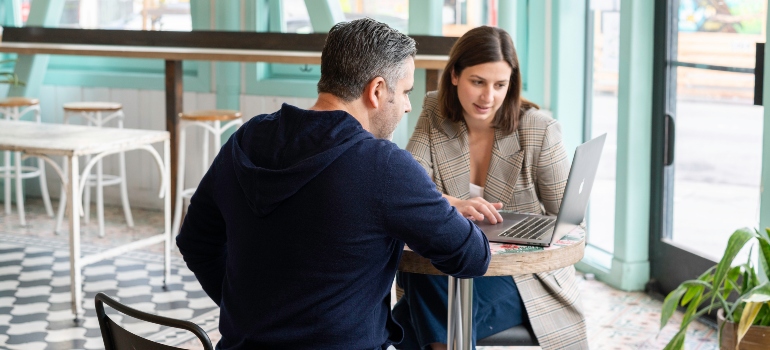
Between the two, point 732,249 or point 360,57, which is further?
point 732,249

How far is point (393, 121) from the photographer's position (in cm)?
192

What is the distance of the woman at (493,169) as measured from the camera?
2660 millimetres

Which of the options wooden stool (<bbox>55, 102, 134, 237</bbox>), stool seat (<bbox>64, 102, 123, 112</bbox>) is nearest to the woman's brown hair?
wooden stool (<bbox>55, 102, 134, 237</bbox>)

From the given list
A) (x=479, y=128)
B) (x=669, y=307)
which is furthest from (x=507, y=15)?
(x=669, y=307)

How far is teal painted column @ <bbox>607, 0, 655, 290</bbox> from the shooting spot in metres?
4.31

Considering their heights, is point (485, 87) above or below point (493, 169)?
above

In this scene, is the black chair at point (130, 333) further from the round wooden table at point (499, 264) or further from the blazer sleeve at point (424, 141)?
the blazer sleeve at point (424, 141)

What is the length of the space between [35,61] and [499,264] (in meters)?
5.33

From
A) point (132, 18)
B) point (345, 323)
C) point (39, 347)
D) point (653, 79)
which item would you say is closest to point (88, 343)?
point (39, 347)

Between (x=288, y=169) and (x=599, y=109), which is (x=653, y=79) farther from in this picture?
(x=288, y=169)

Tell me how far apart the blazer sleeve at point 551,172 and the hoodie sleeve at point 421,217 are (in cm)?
106

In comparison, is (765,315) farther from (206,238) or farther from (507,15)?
(507,15)

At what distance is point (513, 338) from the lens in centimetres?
261

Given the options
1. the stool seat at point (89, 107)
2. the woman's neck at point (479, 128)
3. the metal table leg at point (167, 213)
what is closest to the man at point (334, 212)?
the woman's neck at point (479, 128)
